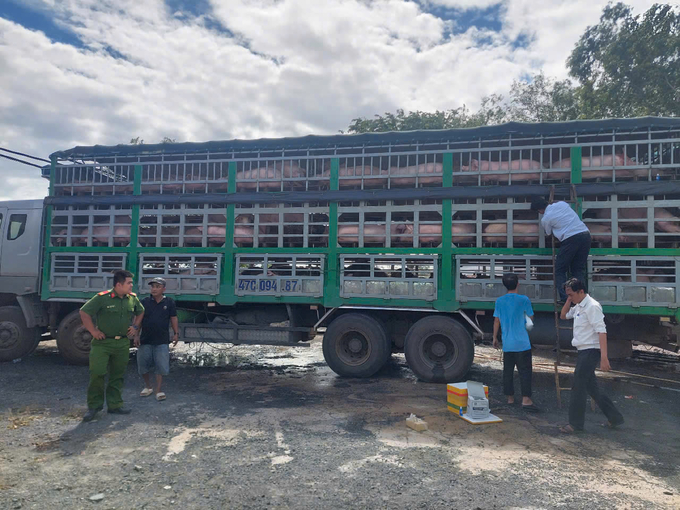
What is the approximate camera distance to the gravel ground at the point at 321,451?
3.09 metres

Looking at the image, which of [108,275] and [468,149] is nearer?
[468,149]

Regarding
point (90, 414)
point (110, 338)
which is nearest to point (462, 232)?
point (110, 338)

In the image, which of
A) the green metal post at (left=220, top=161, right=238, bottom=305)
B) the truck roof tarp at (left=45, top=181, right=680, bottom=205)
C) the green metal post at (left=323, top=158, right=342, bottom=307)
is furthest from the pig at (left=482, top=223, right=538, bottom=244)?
the green metal post at (left=220, top=161, right=238, bottom=305)

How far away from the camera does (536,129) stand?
20.8 ft

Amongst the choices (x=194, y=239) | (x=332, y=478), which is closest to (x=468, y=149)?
(x=194, y=239)

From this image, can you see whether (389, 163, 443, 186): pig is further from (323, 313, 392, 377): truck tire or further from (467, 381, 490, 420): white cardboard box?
(467, 381, 490, 420): white cardboard box

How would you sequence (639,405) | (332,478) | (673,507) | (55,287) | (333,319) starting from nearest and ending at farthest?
(673,507) → (332,478) → (639,405) → (333,319) → (55,287)

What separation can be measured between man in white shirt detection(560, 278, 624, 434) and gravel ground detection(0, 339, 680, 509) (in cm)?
18

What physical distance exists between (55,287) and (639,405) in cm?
909

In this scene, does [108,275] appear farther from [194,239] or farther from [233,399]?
[233,399]

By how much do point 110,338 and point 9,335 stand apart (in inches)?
162

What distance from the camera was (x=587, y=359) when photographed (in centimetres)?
458

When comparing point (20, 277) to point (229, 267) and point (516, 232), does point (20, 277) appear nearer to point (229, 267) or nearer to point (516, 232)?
point (229, 267)

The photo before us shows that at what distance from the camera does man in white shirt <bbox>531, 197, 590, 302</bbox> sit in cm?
555
